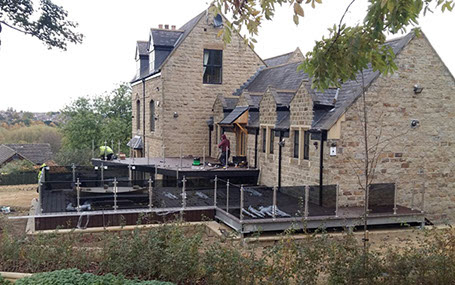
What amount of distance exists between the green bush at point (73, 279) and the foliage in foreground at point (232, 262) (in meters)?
0.58

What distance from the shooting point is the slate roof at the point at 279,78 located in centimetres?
2008

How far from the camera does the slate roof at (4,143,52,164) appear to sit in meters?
56.0

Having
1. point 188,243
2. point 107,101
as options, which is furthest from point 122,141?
point 188,243

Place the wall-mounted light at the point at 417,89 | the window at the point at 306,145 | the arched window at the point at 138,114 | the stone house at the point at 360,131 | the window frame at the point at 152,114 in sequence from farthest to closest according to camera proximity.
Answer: the arched window at the point at 138,114 < the window frame at the point at 152,114 < the window at the point at 306,145 < the wall-mounted light at the point at 417,89 < the stone house at the point at 360,131

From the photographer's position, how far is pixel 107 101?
48188mm

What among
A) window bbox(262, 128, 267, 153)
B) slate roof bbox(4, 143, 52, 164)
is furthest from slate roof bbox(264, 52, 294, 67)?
slate roof bbox(4, 143, 52, 164)

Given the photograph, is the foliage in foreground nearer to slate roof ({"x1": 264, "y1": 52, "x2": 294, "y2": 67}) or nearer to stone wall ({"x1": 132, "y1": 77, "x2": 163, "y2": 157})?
stone wall ({"x1": 132, "y1": 77, "x2": 163, "y2": 157})

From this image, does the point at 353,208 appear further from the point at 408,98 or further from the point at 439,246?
the point at 439,246

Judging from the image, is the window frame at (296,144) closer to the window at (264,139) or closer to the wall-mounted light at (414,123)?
the window at (264,139)

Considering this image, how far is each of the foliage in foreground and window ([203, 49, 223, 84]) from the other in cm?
1758

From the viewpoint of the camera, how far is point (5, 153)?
56.4 m

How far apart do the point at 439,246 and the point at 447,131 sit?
33.0 feet

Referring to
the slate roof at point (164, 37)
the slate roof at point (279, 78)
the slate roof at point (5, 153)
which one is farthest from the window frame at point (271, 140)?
the slate roof at point (5, 153)

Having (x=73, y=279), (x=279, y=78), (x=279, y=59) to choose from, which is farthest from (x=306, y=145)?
(x=279, y=59)
